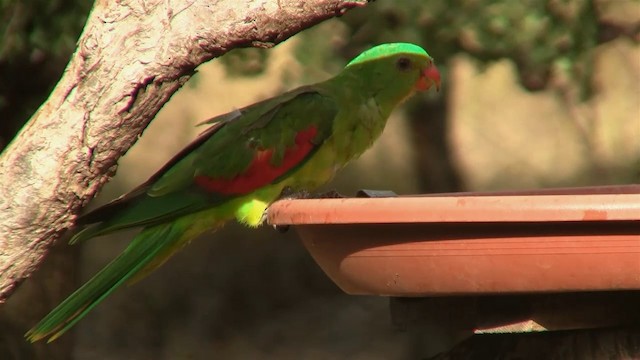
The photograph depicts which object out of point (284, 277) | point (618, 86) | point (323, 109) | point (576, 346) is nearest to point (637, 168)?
point (618, 86)

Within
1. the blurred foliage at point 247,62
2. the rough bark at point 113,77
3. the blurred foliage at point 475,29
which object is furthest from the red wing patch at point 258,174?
the blurred foliage at point 247,62

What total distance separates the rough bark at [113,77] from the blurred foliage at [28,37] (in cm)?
123

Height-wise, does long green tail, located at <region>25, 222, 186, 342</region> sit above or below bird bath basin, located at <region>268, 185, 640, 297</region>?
below

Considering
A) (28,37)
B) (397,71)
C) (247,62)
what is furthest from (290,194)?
(247,62)

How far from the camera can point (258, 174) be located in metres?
2.65

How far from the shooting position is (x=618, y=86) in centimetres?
607

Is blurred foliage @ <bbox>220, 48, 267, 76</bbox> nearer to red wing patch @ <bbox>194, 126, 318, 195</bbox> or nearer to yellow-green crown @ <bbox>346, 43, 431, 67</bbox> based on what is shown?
yellow-green crown @ <bbox>346, 43, 431, 67</bbox>

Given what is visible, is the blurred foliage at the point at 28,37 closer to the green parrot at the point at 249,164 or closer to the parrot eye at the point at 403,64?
the green parrot at the point at 249,164

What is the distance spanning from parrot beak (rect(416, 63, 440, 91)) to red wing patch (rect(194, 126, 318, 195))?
0.45 meters

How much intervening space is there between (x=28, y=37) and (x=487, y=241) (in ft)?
6.65

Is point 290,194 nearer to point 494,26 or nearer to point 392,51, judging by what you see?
point 392,51

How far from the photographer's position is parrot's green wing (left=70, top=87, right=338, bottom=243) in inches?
103

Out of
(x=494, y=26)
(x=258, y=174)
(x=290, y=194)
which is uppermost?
(x=258, y=174)

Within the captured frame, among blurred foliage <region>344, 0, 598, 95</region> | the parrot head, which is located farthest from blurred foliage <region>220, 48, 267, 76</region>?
the parrot head
